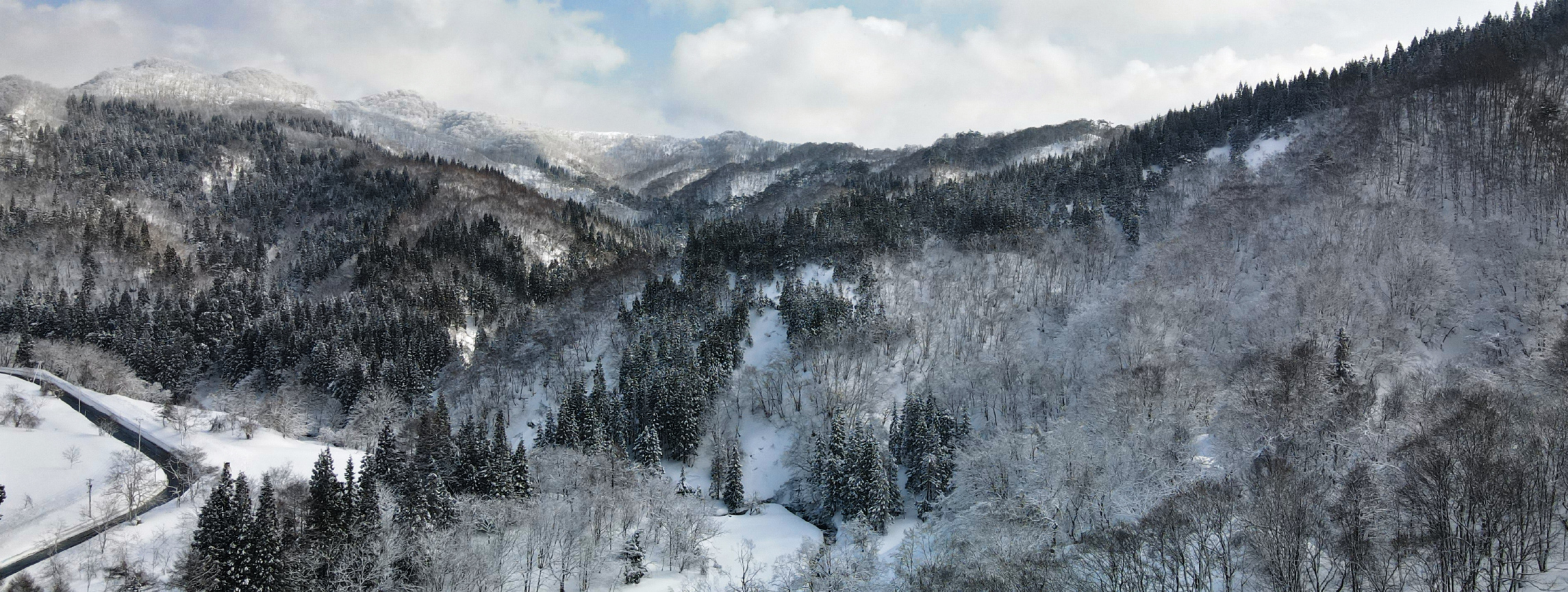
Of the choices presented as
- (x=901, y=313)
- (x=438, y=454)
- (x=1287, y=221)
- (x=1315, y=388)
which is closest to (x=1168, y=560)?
(x=1315, y=388)

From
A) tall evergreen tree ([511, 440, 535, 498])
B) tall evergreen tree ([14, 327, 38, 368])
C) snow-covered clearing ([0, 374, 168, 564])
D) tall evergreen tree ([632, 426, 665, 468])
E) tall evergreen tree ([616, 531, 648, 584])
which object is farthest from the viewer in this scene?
tall evergreen tree ([14, 327, 38, 368])

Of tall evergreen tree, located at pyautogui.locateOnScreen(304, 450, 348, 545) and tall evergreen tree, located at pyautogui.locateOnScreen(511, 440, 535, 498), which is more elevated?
tall evergreen tree, located at pyautogui.locateOnScreen(304, 450, 348, 545)

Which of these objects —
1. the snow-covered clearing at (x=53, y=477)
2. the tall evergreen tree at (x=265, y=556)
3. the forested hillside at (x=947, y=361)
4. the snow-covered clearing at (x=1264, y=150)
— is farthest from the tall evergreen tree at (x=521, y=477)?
the snow-covered clearing at (x=1264, y=150)

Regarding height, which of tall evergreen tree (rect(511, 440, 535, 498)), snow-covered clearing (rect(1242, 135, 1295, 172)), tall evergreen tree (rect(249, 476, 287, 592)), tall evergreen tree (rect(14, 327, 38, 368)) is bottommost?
tall evergreen tree (rect(511, 440, 535, 498))

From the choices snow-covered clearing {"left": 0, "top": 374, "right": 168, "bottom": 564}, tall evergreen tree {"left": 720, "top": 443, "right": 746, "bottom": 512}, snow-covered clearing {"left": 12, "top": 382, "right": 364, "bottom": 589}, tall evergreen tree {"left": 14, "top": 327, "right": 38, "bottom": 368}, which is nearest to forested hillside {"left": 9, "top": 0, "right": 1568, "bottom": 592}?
tall evergreen tree {"left": 720, "top": 443, "right": 746, "bottom": 512}

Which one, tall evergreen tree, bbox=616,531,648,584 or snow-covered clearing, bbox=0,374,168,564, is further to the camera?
tall evergreen tree, bbox=616,531,648,584

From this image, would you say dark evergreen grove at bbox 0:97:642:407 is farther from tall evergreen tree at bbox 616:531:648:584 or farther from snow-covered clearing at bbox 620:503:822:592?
tall evergreen tree at bbox 616:531:648:584

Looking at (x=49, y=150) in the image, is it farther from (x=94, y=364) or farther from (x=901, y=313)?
(x=901, y=313)

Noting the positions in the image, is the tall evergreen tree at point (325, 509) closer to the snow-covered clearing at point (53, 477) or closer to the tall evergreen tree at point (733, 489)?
the snow-covered clearing at point (53, 477)
